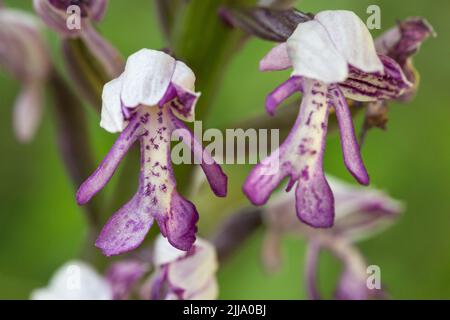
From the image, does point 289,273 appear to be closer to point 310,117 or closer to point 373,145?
point 373,145

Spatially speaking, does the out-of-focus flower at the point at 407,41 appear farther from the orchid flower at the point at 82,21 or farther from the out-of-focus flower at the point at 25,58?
the out-of-focus flower at the point at 25,58

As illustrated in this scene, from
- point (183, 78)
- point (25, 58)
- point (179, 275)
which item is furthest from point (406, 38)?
point (25, 58)

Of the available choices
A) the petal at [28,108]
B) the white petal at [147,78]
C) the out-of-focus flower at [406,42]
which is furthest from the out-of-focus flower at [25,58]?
the out-of-focus flower at [406,42]

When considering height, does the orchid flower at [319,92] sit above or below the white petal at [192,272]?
above

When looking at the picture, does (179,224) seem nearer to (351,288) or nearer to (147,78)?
(147,78)

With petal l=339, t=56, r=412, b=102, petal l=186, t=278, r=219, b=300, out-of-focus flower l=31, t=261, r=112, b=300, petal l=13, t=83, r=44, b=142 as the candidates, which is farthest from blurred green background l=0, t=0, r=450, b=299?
petal l=339, t=56, r=412, b=102

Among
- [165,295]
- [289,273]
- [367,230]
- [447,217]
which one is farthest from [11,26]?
[447,217]
